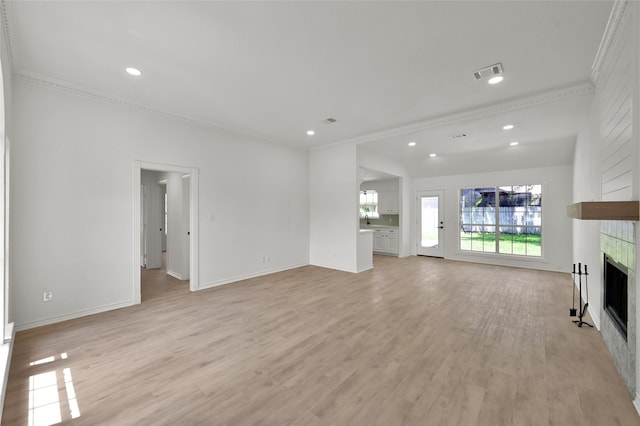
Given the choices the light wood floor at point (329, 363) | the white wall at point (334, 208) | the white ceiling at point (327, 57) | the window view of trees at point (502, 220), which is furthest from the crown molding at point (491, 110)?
the window view of trees at point (502, 220)

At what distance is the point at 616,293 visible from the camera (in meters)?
2.50

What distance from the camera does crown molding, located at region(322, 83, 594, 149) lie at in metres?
3.39

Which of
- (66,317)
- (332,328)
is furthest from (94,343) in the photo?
(332,328)

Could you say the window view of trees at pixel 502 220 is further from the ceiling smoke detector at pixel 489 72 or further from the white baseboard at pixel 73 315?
the white baseboard at pixel 73 315

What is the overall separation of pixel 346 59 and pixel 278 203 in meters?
3.78

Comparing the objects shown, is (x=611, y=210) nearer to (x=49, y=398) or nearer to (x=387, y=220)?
(x=49, y=398)

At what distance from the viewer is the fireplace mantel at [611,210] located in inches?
76.5

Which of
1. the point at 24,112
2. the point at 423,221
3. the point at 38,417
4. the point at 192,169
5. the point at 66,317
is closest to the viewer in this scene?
the point at 38,417

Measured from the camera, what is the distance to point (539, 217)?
6.52 metres

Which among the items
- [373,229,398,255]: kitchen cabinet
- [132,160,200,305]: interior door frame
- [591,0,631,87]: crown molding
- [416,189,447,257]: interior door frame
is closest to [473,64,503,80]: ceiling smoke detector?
[591,0,631,87]: crown molding

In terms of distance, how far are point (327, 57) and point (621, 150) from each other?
274 centimetres

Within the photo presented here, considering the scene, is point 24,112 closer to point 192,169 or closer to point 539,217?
point 192,169

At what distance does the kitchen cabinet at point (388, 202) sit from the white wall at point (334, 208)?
9.23 feet

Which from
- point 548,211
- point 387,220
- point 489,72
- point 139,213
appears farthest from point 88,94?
point 548,211
